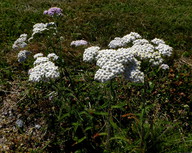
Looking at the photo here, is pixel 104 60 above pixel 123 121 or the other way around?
above

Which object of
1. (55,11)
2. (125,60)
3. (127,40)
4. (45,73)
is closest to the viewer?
(125,60)

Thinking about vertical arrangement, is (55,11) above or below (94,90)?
above

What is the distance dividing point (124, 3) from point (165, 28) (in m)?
4.03

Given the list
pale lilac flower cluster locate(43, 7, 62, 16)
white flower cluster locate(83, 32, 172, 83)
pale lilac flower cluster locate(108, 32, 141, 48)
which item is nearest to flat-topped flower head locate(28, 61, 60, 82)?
white flower cluster locate(83, 32, 172, 83)

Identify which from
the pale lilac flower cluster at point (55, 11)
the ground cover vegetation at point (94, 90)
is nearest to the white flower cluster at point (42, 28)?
the ground cover vegetation at point (94, 90)

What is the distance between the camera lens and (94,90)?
3.86m

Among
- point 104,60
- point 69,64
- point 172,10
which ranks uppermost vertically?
point 104,60

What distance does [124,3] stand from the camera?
12109 mm

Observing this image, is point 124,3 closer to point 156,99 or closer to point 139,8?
point 139,8

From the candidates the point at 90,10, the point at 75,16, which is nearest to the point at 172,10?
the point at 90,10

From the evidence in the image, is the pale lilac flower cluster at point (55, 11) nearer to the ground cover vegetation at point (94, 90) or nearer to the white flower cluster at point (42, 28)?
the ground cover vegetation at point (94, 90)

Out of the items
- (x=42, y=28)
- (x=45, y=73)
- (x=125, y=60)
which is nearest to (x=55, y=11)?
(x=42, y=28)

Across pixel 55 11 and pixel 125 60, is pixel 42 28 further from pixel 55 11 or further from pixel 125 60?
pixel 125 60

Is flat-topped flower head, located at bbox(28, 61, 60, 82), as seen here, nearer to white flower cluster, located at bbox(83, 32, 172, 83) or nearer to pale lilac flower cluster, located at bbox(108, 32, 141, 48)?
white flower cluster, located at bbox(83, 32, 172, 83)
